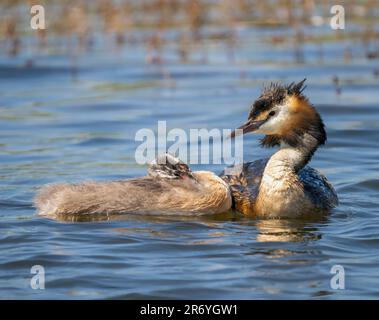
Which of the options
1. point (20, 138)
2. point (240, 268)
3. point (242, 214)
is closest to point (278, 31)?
point (20, 138)

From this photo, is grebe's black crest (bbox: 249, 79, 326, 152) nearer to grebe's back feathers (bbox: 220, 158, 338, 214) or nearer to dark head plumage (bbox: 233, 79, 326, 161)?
dark head plumage (bbox: 233, 79, 326, 161)

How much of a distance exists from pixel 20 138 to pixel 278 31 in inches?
299

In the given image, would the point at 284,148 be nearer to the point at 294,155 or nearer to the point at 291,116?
the point at 294,155

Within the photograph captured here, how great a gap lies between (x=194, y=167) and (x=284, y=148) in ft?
7.61

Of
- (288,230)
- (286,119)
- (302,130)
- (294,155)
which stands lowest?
(288,230)

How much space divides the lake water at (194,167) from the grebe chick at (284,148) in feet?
0.57

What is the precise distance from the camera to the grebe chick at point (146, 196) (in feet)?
27.8

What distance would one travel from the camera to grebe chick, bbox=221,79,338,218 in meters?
8.65

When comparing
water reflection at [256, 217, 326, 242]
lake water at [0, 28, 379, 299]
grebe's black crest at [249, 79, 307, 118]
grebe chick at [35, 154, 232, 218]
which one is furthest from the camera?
grebe's black crest at [249, 79, 307, 118]

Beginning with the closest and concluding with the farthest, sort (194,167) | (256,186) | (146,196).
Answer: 1. (146,196)
2. (256,186)
3. (194,167)

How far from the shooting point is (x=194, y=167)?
1095cm

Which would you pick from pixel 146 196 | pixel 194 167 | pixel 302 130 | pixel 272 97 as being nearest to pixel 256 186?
pixel 302 130

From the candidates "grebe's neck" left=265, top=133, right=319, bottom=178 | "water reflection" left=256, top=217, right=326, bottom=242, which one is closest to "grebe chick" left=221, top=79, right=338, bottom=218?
"grebe's neck" left=265, top=133, right=319, bottom=178

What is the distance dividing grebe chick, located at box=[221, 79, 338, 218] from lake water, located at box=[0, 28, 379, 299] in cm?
17
